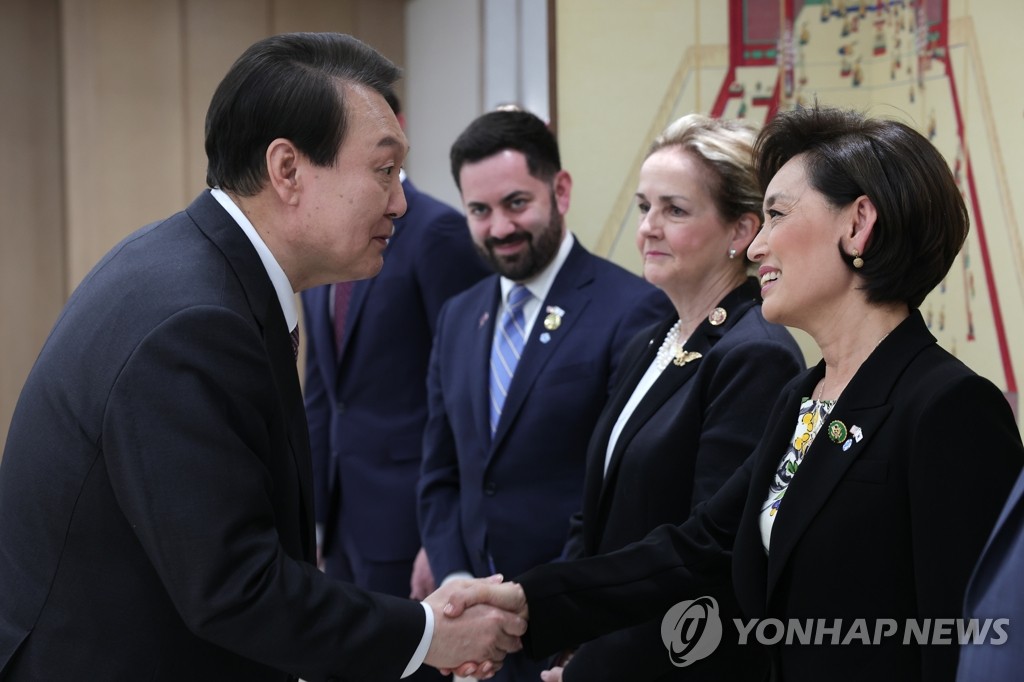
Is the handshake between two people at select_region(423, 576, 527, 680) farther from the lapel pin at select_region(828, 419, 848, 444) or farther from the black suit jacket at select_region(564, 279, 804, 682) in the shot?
the lapel pin at select_region(828, 419, 848, 444)

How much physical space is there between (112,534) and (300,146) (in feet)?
2.22

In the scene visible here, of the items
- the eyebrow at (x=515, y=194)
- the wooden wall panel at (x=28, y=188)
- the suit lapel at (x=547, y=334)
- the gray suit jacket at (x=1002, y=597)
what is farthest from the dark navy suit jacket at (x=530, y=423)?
the wooden wall panel at (x=28, y=188)

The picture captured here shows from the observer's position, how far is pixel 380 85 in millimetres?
2020

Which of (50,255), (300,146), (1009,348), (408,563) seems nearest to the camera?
(300,146)

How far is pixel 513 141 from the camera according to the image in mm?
3295

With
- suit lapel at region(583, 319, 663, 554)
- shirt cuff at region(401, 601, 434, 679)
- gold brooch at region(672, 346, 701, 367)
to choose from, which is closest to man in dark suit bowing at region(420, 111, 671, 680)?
suit lapel at region(583, 319, 663, 554)

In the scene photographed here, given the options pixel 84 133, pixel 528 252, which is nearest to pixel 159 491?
pixel 528 252

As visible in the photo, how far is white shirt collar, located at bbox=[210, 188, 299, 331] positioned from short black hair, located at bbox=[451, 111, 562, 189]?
4.70 ft

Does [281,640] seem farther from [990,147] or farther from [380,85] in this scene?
[990,147]

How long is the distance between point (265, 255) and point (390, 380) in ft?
5.39

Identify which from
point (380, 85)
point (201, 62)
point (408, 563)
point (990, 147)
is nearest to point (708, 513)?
point (380, 85)

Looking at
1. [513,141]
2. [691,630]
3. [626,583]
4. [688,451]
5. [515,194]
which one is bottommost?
[691,630]
